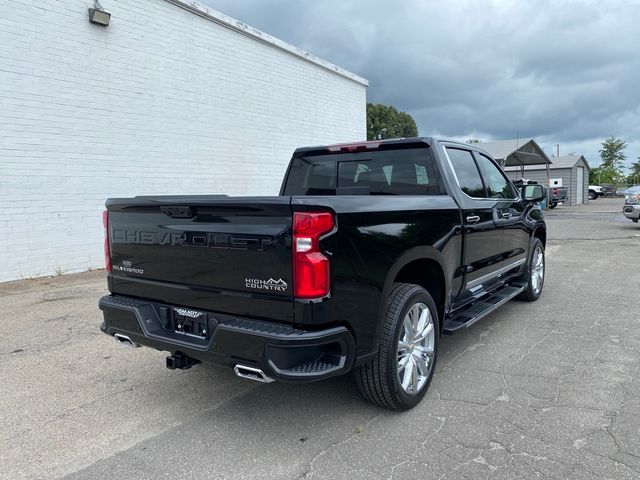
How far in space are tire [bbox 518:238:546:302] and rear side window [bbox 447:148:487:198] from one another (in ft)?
6.15

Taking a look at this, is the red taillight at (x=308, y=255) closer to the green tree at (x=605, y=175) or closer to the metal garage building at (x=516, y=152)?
the metal garage building at (x=516, y=152)

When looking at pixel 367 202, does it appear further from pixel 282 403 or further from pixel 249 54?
pixel 249 54

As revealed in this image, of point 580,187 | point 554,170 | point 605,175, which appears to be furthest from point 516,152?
point 605,175

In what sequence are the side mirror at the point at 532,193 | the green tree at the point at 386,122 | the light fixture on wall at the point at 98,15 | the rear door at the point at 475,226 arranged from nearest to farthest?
the rear door at the point at 475,226 → the side mirror at the point at 532,193 → the light fixture on wall at the point at 98,15 → the green tree at the point at 386,122

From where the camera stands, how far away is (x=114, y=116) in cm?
919

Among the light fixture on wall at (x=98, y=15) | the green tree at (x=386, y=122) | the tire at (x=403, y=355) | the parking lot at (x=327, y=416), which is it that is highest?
the green tree at (x=386, y=122)

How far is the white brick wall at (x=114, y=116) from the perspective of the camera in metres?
7.98

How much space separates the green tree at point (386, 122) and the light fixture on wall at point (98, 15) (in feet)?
148

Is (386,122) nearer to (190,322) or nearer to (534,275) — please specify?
(534,275)

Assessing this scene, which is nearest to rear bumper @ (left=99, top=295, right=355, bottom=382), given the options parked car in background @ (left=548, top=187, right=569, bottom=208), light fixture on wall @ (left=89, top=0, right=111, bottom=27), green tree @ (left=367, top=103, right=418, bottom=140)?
light fixture on wall @ (left=89, top=0, right=111, bottom=27)

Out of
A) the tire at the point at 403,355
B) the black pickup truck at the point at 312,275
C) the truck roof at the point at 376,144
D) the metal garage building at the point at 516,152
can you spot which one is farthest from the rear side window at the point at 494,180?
the metal garage building at the point at 516,152

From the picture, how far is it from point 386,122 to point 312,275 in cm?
5537

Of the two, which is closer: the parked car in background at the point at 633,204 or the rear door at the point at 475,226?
the rear door at the point at 475,226

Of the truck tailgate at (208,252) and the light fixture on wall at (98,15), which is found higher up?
the light fixture on wall at (98,15)
